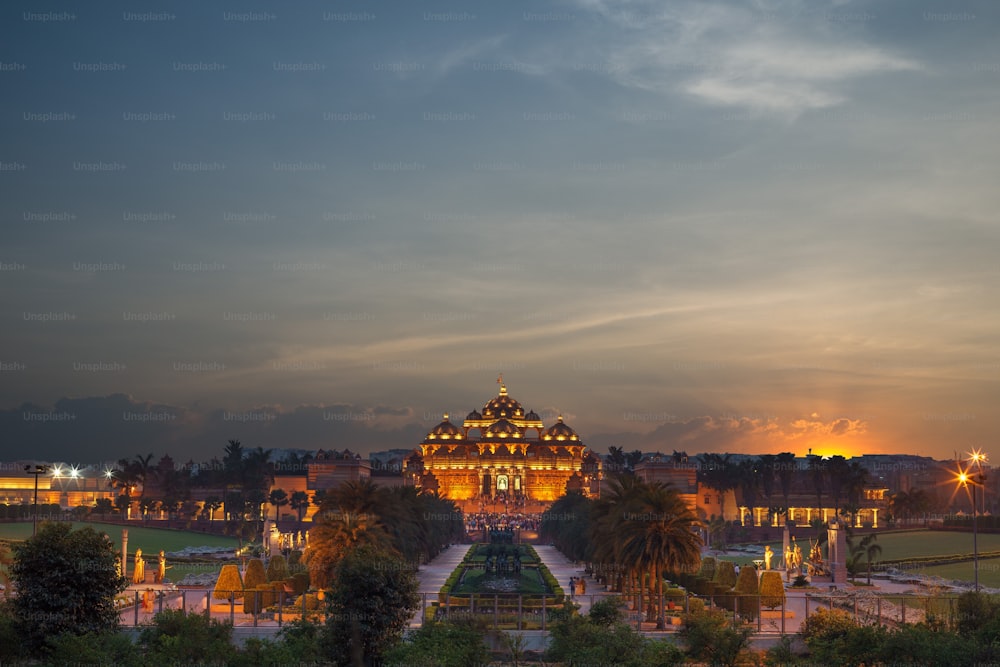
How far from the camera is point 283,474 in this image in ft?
545

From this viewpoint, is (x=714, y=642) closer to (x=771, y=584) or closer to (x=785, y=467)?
(x=771, y=584)

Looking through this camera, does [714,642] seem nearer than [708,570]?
Yes

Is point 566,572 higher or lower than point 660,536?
lower

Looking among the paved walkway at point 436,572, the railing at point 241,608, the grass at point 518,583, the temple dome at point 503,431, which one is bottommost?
the paved walkway at point 436,572

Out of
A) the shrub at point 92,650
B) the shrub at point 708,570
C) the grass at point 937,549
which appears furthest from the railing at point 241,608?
the grass at point 937,549

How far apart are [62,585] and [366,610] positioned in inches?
292

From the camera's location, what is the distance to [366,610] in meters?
27.3

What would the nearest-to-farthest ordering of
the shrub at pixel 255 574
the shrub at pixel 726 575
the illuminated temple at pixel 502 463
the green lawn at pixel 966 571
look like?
1. the shrub at pixel 255 574
2. the shrub at pixel 726 575
3. the green lawn at pixel 966 571
4. the illuminated temple at pixel 502 463

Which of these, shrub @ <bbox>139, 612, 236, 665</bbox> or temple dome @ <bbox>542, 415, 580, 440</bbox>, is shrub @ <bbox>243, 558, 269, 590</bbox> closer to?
shrub @ <bbox>139, 612, 236, 665</bbox>

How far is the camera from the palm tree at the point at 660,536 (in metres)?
41.1

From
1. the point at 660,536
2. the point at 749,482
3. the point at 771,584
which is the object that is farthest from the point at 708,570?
the point at 749,482

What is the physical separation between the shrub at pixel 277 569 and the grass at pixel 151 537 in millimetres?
33460

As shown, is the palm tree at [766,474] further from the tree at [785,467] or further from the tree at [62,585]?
the tree at [62,585]

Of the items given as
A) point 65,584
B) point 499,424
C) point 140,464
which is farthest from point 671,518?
point 499,424
